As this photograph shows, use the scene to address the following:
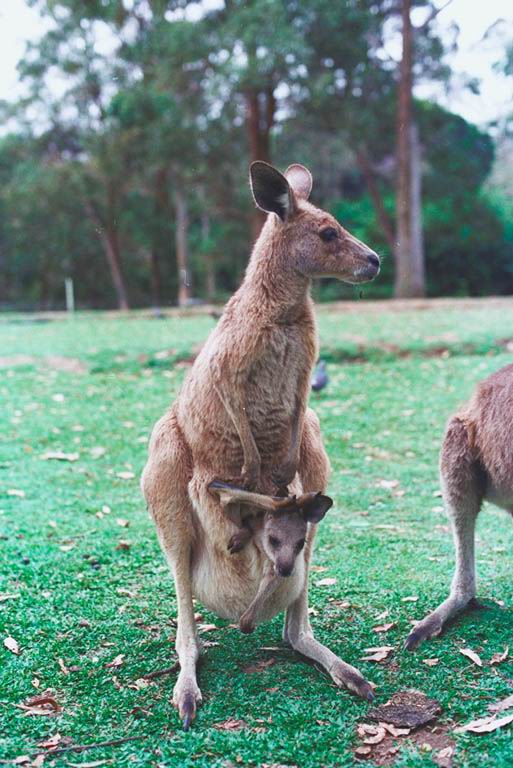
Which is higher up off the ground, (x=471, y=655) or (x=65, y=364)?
(x=65, y=364)

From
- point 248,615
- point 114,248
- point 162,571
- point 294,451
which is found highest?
point 114,248

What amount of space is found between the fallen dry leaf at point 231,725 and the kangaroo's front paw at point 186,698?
3.0 inches

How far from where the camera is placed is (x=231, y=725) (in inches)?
86.4

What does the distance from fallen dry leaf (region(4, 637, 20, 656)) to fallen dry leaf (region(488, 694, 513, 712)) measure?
144cm

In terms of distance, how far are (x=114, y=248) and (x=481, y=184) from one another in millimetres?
11669

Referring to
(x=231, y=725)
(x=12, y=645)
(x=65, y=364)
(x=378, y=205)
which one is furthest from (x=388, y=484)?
(x=378, y=205)

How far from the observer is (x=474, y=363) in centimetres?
841

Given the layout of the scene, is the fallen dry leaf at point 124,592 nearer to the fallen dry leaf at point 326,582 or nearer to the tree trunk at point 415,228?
the fallen dry leaf at point 326,582

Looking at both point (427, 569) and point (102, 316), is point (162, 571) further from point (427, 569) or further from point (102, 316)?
point (102, 316)

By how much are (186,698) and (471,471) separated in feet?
3.88

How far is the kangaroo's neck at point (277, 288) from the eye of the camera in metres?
2.36

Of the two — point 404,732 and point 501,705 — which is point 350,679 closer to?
point 404,732

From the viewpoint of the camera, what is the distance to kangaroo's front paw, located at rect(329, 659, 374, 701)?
7.54ft

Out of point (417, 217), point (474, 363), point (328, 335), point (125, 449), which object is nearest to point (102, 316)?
point (417, 217)
